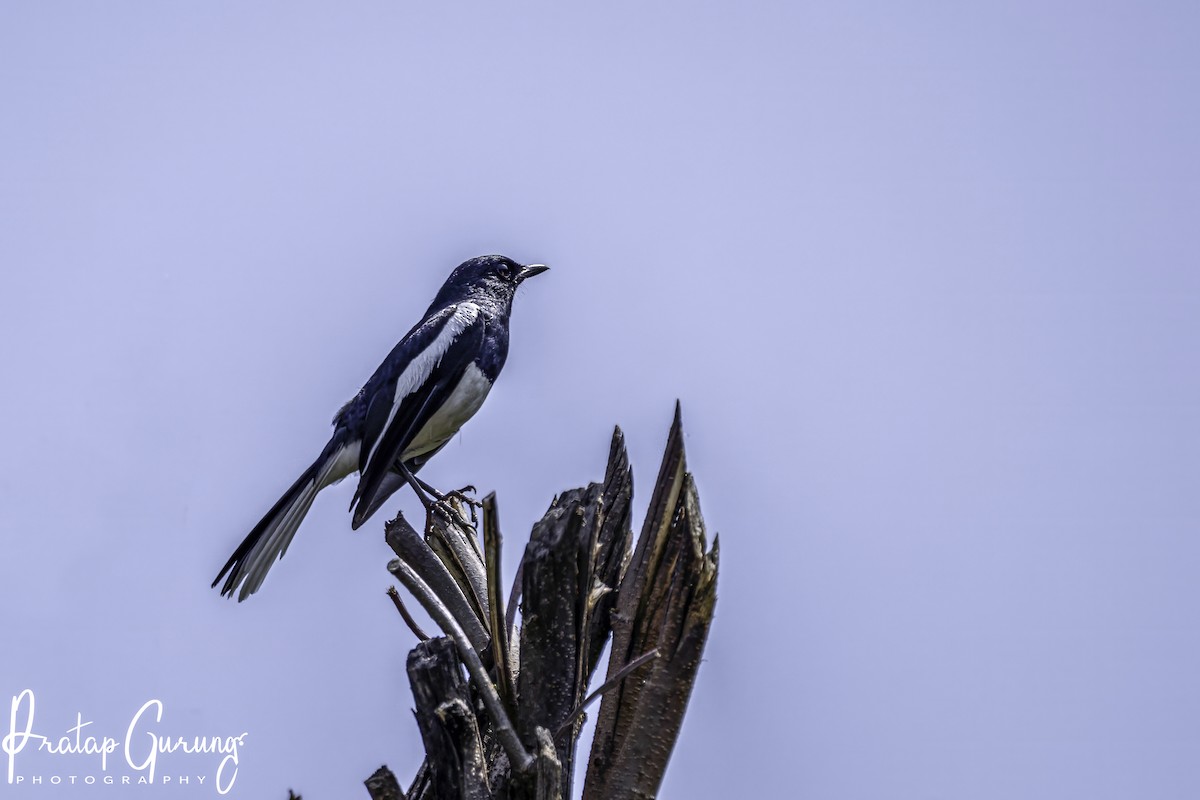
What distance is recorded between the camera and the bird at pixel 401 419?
18.0 ft

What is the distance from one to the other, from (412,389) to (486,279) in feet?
4.16

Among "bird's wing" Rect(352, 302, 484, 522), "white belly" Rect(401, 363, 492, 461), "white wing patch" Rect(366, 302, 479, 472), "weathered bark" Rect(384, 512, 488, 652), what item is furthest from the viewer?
"white belly" Rect(401, 363, 492, 461)

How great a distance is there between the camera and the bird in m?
5.48

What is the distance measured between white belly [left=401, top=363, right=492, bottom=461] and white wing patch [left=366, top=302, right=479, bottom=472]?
17 centimetres

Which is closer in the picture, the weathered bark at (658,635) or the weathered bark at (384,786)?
the weathered bark at (384,786)

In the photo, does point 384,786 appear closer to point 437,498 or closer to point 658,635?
→ point 658,635

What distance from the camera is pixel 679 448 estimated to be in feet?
11.9

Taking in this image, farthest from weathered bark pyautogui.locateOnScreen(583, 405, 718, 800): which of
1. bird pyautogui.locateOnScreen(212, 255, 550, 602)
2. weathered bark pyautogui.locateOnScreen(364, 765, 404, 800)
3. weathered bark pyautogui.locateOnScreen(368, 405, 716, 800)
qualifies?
bird pyautogui.locateOnScreen(212, 255, 550, 602)

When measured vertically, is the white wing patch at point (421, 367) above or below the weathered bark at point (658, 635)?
above

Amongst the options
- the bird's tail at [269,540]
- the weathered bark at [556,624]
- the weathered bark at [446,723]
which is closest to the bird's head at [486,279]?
the bird's tail at [269,540]

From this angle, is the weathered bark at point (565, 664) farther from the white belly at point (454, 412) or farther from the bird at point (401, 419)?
the white belly at point (454, 412)

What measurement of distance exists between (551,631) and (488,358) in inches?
121

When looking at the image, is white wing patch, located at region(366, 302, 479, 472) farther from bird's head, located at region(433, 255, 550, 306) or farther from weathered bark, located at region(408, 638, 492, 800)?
weathered bark, located at region(408, 638, 492, 800)

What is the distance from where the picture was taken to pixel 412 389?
19.5 ft
